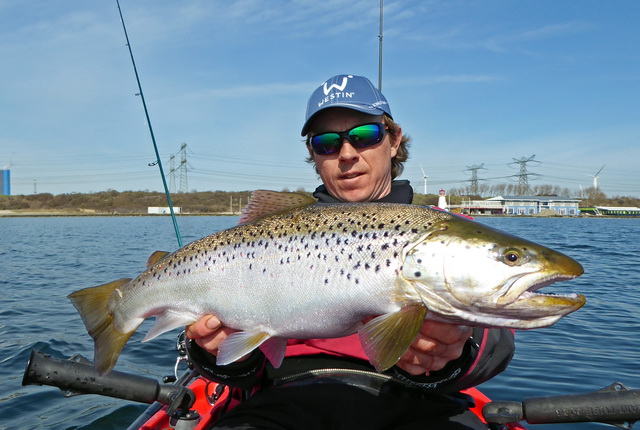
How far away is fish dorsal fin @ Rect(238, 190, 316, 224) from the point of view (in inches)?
120

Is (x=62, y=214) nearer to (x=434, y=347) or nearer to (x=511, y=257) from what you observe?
(x=434, y=347)

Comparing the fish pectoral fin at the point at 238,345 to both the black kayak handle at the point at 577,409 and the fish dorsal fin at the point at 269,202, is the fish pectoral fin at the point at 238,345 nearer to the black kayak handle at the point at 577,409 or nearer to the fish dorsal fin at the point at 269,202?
the fish dorsal fin at the point at 269,202

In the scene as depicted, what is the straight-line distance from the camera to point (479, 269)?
2.27 meters

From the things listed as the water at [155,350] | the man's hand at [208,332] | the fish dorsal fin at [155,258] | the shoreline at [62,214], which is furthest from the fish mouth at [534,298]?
the shoreline at [62,214]

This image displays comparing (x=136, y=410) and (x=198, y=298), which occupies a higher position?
(x=198, y=298)

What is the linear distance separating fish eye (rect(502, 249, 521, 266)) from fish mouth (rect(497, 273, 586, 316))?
7cm

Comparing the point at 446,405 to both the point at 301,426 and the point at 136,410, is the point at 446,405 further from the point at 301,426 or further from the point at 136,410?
the point at 136,410

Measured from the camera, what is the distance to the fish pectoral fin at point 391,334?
88.1 inches

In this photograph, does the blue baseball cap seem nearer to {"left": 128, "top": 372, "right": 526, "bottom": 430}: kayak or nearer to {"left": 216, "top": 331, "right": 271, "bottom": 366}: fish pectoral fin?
{"left": 216, "top": 331, "right": 271, "bottom": 366}: fish pectoral fin

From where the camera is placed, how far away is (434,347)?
2617 mm

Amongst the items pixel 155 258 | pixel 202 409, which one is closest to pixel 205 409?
pixel 202 409

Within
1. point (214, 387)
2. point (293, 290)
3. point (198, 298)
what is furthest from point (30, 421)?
point (293, 290)

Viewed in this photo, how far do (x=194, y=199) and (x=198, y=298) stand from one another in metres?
106

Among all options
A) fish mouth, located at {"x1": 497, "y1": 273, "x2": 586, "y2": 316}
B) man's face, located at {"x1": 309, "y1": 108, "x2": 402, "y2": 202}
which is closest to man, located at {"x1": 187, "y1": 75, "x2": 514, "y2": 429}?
fish mouth, located at {"x1": 497, "y1": 273, "x2": 586, "y2": 316}
